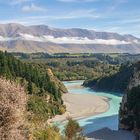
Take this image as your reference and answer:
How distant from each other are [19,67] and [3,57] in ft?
20.2

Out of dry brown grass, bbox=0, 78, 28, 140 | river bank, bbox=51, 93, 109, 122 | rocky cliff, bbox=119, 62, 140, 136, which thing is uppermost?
dry brown grass, bbox=0, 78, 28, 140

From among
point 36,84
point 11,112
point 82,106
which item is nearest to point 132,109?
point 36,84

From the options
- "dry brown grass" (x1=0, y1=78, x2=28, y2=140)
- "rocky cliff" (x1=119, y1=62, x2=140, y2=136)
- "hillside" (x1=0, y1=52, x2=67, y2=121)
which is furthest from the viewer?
"hillside" (x1=0, y1=52, x2=67, y2=121)

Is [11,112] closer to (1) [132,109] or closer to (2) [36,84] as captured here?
(1) [132,109]

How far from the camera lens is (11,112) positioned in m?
34.3

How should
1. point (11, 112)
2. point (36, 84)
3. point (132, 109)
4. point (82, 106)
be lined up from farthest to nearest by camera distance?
point (82, 106), point (36, 84), point (132, 109), point (11, 112)

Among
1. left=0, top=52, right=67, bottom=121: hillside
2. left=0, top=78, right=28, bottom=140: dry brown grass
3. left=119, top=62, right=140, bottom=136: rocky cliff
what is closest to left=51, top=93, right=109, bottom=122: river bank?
left=0, top=52, right=67, bottom=121: hillside

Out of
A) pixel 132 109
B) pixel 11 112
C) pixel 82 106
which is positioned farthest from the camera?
pixel 82 106

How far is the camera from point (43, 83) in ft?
427

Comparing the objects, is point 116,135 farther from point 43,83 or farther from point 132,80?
point 43,83

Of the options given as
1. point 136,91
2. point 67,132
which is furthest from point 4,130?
point 136,91

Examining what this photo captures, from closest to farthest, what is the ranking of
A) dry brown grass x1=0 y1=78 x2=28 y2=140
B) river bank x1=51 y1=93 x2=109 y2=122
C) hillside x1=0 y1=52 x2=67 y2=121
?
dry brown grass x1=0 y1=78 x2=28 y2=140, hillside x1=0 y1=52 x2=67 y2=121, river bank x1=51 y1=93 x2=109 y2=122

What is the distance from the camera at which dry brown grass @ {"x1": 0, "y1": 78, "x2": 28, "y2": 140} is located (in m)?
34.1

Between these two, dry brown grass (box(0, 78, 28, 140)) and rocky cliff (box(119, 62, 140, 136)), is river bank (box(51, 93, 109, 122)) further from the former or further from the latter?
dry brown grass (box(0, 78, 28, 140))
